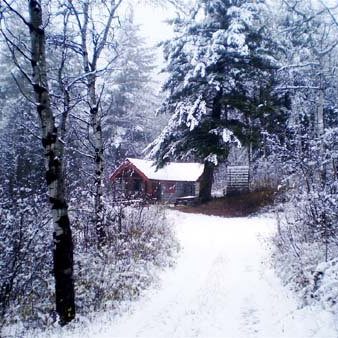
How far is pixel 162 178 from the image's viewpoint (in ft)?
99.8

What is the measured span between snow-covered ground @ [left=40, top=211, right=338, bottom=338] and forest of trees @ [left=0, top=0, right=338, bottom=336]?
0.55 metres

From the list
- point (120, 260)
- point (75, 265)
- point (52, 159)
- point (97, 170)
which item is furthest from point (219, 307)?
point (97, 170)

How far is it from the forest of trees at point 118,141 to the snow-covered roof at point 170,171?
524 centimetres

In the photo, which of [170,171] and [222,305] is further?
[170,171]

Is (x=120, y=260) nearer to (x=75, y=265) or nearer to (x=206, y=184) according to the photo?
(x=75, y=265)

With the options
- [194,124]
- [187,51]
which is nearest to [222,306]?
[194,124]

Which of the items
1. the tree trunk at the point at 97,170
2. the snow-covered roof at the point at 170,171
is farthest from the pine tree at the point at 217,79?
the tree trunk at the point at 97,170

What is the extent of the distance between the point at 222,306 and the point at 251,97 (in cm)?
1667

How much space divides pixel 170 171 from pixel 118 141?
5962 mm

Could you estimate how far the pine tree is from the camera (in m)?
19.0

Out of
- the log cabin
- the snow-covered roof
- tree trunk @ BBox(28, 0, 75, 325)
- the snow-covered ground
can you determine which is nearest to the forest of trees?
tree trunk @ BBox(28, 0, 75, 325)

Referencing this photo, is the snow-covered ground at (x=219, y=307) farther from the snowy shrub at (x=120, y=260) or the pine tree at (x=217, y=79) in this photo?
the pine tree at (x=217, y=79)

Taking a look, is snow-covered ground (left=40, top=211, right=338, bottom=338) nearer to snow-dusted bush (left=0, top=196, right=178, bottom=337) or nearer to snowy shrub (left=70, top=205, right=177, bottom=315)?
snowy shrub (left=70, top=205, right=177, bottom=315)

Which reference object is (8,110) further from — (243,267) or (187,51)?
(243,267)
